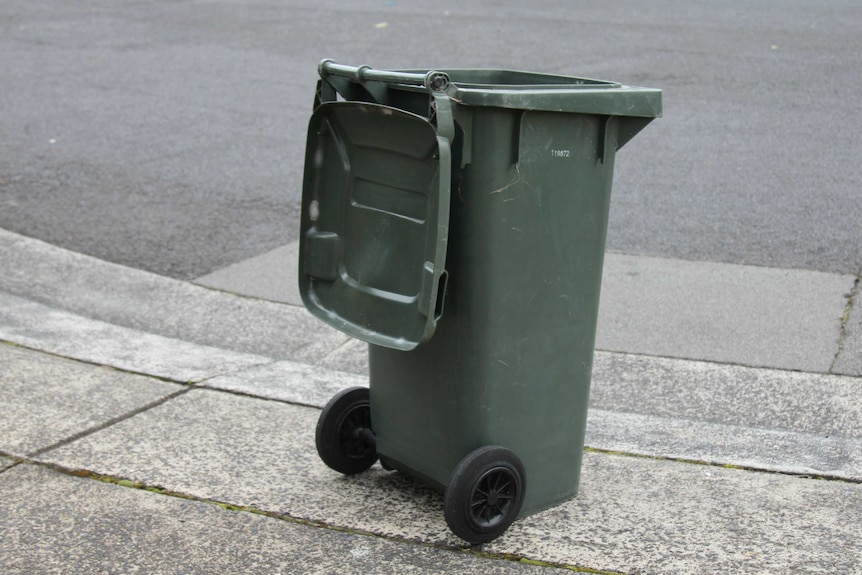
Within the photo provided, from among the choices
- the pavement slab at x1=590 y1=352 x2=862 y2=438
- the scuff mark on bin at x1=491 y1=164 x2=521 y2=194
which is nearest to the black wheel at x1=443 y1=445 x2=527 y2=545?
the scuff mark on bin at x1=491 y1=164 x2=521 y2=194

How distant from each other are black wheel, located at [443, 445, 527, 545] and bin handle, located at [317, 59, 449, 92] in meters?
1.07

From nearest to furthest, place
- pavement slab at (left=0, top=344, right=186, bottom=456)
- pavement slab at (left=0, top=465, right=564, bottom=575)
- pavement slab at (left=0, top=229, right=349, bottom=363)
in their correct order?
pavement slab at (left=0, top=465, right=564, bottom=575), pavement slab at (left=0, top=344, right=186, bottom=456), pavement slab at (left=0, top=229, right=349, bottom=363)

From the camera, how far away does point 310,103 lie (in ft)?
30.9

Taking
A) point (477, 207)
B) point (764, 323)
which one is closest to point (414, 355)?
point (477, 207)

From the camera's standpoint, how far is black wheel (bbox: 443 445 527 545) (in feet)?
10.2

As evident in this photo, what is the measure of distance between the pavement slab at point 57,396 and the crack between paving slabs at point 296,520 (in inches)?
7.8

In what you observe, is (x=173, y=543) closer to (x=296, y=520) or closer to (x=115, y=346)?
(x=296, y=520)

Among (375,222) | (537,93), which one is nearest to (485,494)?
(375,222)

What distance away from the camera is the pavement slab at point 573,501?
3.18 m

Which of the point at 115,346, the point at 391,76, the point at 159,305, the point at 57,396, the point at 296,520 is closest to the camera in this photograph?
the point at 391,76

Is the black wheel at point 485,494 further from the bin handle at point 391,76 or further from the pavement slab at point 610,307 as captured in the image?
the pavement slab at point 610,307

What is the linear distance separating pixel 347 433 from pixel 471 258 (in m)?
0.93

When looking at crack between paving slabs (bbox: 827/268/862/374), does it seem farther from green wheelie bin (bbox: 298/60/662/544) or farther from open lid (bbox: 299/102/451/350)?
open lid (bbox: 299/102/451/350)

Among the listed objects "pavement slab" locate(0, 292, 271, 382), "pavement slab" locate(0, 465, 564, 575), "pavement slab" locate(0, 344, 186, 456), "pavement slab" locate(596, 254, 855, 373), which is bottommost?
"pavement slab" locate(0, 465, 564, 575)
